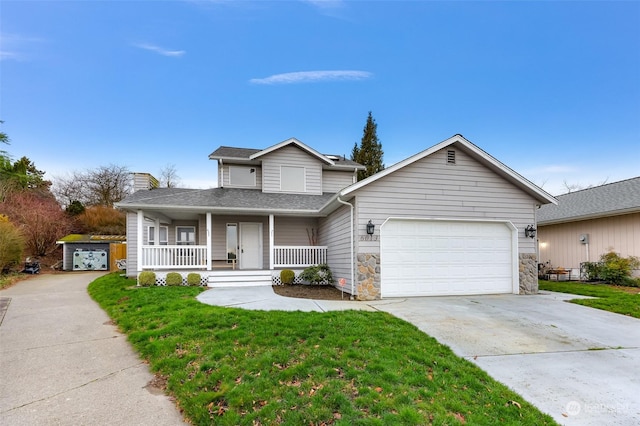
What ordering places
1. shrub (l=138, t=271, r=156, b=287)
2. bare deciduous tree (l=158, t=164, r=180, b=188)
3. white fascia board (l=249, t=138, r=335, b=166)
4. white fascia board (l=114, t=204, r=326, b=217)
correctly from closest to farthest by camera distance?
shrub (l=138, t=271, r=156, b=287), white fascia board (l=114, t=204, r=326, b=217), white fascia board (l=249, t=138, r=335, b=166), bare deciduous tree (l=158, t=164, r=180, b=188)

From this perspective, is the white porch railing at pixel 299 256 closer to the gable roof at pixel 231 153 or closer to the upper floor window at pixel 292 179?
the upper floor window at pixel 292 179

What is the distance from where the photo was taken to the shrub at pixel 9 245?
16031 mm

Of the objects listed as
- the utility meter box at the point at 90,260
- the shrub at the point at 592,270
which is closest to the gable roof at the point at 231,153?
the utility meter box at the point at 90,260

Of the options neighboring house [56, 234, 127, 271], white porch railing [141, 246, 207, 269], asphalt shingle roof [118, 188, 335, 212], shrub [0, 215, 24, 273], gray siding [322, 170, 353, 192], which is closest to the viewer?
asphalt shingle roof [118, 188, 335, 212]

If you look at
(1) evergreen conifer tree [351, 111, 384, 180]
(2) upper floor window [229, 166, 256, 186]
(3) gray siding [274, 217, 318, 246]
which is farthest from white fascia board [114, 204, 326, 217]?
(1) evergreen conifer tree [351, 111, 384, 180]

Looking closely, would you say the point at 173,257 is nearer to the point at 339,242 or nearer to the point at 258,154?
the point at 258,154

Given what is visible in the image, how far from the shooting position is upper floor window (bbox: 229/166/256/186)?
626 inches

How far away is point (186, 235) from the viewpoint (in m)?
16.0

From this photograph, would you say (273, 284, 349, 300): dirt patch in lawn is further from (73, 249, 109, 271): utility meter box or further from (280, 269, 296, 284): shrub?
(73, 249, 109, 271): utility meter box

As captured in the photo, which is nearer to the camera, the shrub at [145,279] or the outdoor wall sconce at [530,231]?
the outdoor wall sconce at [530,231]

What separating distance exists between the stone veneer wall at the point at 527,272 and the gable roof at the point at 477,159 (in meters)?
1.99

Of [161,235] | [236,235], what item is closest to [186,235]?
[161,235]

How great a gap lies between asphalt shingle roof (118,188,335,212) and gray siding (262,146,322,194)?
52cm

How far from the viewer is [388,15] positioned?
1251 cm
